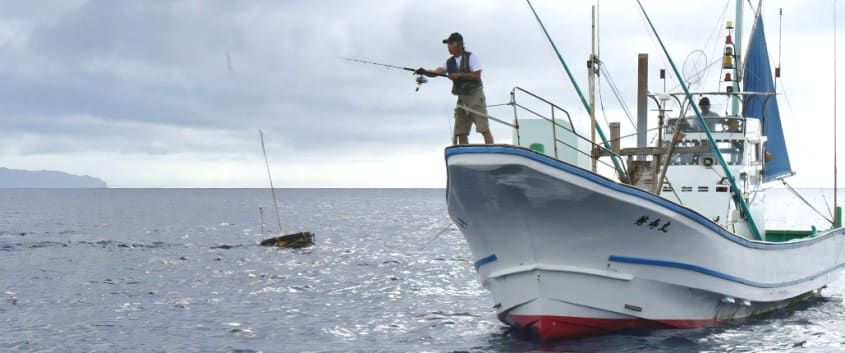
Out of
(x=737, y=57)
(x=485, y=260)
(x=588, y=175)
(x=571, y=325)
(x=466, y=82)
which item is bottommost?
(x=571, y=325)

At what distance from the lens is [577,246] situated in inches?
653

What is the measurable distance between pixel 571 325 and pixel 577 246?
1625mm

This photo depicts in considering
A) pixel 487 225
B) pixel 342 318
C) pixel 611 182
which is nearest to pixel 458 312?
pixel 342 318

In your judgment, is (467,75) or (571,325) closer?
(467,75)

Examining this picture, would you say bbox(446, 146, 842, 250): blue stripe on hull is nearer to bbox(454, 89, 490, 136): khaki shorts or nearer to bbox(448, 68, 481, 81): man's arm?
bbox(454, 89, 490, 136): khaki shorts

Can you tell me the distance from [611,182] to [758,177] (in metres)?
9.70

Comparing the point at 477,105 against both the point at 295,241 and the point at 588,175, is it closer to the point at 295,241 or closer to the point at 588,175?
the point at 588,175

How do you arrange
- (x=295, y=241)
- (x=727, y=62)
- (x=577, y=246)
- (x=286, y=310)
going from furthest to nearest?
1. (x=295, y=241)
2. (x=286, y=310)
3. (x=727, y=62)
4. (x=577, y=246)

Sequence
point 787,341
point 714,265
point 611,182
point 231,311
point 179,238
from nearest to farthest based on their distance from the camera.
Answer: point 611,182
point 714,265
point 787,341
point 231,311
point 179,238

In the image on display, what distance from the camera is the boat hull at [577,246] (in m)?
15.9

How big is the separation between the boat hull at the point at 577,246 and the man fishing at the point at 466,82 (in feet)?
2.08

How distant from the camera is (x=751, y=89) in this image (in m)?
30.0

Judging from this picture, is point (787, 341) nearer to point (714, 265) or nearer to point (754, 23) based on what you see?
point (714, 265)

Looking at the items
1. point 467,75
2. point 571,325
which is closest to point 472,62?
point 467,75
